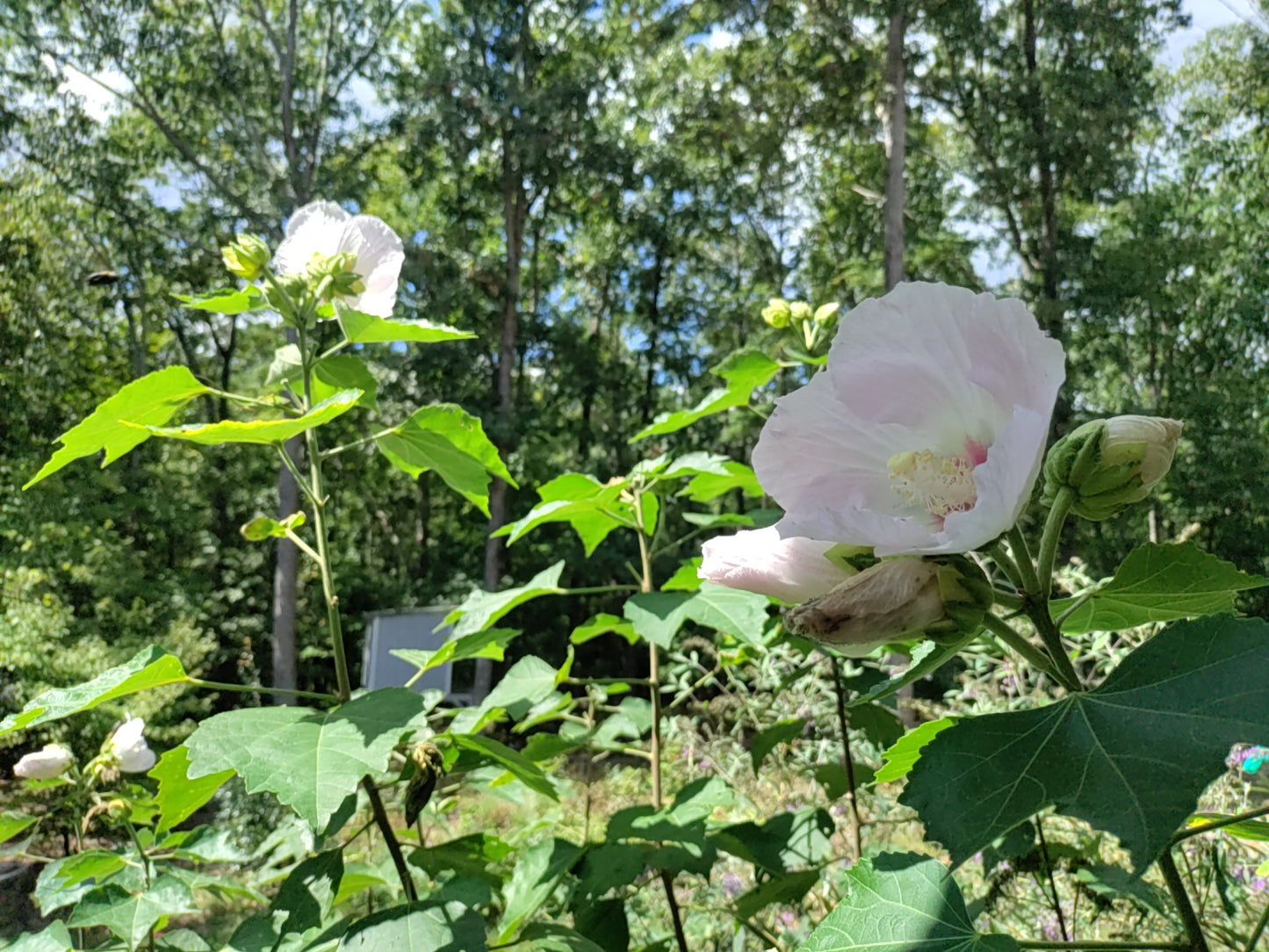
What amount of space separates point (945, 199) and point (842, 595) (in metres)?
14.7

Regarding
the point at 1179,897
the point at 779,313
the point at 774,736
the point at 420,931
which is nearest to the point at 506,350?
the point at 779,313

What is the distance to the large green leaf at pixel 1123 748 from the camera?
1.21 ft

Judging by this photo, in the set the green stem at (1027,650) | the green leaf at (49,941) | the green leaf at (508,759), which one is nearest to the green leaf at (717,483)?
the green leaf at (508,759)

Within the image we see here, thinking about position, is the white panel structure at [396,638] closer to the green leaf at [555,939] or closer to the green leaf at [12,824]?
the green leaf at [12,824]

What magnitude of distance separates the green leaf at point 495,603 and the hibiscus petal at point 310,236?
19.9 inches

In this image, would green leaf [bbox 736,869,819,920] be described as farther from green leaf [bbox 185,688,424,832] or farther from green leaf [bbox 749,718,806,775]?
green leaf [bbox 185,688,424,832]

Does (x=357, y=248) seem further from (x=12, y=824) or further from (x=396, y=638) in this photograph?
(x=396, y=638)

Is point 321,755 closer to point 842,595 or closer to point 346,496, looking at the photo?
point 842,595

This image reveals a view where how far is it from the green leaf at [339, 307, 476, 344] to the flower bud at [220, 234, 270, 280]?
18 cm

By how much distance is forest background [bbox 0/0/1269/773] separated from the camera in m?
9.74

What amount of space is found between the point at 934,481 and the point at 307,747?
0.57 metres

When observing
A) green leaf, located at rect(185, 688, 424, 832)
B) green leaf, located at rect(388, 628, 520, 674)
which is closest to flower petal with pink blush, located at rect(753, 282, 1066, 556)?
green leaf, located at rect(185, 688, 424, 832)

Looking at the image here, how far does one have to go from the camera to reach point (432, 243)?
38.6 feet

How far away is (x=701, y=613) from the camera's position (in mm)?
991
